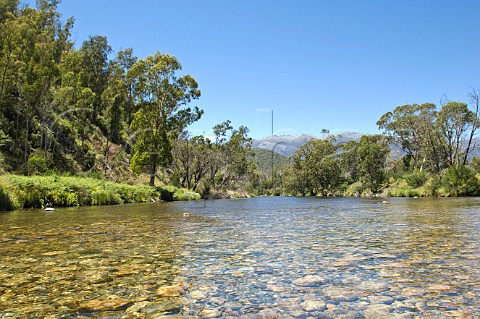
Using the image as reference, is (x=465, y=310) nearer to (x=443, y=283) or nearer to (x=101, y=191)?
(x=443, y=283)

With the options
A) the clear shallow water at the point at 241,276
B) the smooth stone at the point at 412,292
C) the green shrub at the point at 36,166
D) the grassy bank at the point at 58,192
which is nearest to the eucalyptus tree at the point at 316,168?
the grassy bank at the point at 58,192

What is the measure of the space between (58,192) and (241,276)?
20.9 m

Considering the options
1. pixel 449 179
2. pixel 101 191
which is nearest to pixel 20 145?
pixel 101 191

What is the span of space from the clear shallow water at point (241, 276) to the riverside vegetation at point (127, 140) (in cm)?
1500

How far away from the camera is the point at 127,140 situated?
57.2m

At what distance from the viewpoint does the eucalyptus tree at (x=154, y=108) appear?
4034 centimetres

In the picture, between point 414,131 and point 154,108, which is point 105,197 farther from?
point 414,131

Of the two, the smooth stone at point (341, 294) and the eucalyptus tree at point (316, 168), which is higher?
the eucalyptus tree at point (316, 168)

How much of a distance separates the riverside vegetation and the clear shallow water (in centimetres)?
1500

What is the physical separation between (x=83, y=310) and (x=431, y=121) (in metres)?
73.1

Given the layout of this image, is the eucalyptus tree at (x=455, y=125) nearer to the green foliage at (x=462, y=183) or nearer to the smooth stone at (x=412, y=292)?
the green foliage at (x=462, y=183)

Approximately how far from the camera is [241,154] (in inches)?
2491

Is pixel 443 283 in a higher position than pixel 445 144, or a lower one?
lower

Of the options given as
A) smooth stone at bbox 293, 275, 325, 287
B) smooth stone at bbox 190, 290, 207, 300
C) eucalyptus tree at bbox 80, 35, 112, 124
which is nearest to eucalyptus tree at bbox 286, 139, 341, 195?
eucalyptus tree at bbox 80, 35, 112, 124
